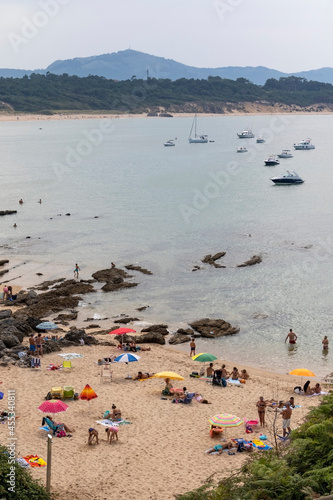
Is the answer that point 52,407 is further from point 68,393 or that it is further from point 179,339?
point 179,339

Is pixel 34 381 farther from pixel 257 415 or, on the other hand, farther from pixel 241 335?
pixel 241 335

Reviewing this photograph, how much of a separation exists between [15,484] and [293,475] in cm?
528

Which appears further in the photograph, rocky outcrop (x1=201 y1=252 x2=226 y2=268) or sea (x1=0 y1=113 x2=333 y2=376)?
rocky outcrop (x1=201 y1=252 x2=226 y2=268)

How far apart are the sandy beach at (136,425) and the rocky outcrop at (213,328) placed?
3.17m

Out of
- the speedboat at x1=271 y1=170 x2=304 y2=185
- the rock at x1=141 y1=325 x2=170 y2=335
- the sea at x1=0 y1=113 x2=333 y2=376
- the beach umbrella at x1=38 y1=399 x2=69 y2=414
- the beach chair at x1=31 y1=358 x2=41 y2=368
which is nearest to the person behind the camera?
the beach umbrella at x1=38 y1=399 x2=69 y2=414

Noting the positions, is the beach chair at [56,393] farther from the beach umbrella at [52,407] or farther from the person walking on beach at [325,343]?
the person walking on beach at [325,343]

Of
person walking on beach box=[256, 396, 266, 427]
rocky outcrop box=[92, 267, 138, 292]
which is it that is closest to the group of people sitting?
person walking on beach box=[256, 396, 266, 427]

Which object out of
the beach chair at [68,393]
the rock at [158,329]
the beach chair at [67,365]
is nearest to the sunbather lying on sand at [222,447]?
the beach chair at [68,393]

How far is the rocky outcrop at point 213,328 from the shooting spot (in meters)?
30.5

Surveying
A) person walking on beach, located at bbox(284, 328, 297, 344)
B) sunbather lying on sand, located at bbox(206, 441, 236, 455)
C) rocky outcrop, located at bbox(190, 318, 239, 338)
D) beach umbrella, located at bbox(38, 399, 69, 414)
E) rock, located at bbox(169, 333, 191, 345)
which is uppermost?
beach umbrella, located at bbox(38, 399, 69, 414)

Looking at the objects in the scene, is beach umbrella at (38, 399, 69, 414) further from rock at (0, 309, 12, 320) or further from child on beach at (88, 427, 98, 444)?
rock at (0, 309, 12, 320)

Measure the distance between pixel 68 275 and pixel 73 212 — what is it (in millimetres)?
23665

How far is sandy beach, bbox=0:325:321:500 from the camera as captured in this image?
1577 cm

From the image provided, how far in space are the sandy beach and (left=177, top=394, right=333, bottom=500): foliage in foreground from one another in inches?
34.8
